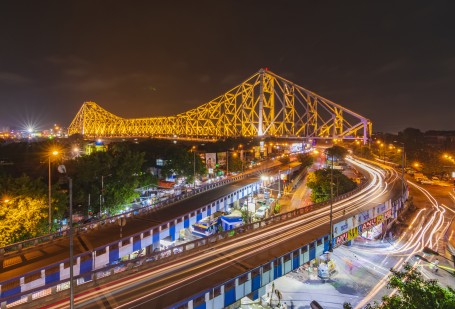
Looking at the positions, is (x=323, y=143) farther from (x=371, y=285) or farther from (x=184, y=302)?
(x=184, y=302)

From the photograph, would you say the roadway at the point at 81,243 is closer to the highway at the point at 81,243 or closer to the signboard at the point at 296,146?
the highway at the point at 81,243

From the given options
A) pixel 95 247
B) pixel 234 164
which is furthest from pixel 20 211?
pixel 234 164

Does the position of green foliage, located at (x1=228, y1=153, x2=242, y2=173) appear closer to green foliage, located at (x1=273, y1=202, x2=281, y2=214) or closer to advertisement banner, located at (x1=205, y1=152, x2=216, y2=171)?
advertisement banner, located at (x1=205, y1=152, x2=216, y2=171)

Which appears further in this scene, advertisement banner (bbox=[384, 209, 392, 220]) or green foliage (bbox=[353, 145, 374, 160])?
green foliage (bbox=[353, 145, 374, 160])

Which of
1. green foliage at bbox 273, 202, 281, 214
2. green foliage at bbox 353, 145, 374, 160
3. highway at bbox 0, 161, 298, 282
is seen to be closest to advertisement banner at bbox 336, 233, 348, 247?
Answer: highway at bbox 0, 161, 298, 282

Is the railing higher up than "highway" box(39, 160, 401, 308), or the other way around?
the railing

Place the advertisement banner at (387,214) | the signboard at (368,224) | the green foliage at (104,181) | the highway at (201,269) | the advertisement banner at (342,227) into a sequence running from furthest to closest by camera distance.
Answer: the advertisement banner at (387,214), the green foliage at (104,181), the signboard at (368,224), the advertisement banner at (342,227), the highway at (201,269)

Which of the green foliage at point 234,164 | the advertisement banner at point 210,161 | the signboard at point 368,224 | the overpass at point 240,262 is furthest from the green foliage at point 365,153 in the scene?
the overpass at point 240,262

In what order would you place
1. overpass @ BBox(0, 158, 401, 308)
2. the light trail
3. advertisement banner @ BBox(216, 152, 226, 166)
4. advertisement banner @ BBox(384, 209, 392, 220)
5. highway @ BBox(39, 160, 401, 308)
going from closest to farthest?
highway @ BBox(39, 160, 401, 308)
overpass @ BBox(0, 158, 401, 308)
the light trail
advertisement banner @ BBox(384, 209, 392, 220)
advertisement banner @ BBox(216, 152, 226, 166)

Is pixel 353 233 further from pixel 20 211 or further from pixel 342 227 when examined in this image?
pixel 20 211
